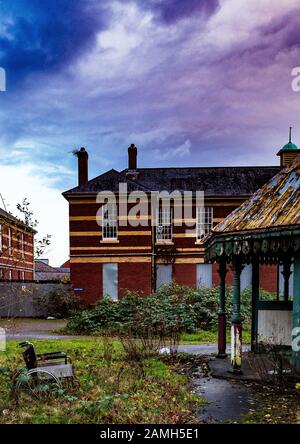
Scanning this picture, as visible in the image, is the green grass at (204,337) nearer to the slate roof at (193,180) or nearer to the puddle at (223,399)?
the puddle at (223,399)

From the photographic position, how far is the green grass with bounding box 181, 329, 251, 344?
15523 millimetres

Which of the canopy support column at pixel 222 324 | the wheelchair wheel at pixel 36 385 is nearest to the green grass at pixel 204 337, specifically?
the canopy support column at pixel 222 324

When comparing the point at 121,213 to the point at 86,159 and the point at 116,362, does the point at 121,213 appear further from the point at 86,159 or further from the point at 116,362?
the point at 116,362

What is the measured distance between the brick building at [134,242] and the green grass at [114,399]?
18126mm

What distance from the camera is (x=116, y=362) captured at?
33.8 ft

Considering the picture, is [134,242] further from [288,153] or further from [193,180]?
[288,153]

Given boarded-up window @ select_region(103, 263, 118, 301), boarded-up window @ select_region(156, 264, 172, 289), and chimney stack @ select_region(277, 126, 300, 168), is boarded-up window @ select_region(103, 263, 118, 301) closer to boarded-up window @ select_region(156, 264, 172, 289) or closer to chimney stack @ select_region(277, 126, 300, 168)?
boarded-up window @ select_region(156, 264, 172, 289)

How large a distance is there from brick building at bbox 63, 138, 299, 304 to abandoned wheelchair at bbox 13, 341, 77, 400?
2037 centimetres

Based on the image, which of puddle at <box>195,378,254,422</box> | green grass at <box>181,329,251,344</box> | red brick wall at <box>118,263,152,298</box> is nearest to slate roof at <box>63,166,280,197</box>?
red brick wall at <box>118,263,152,298</box>

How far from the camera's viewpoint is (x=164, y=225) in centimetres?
2938

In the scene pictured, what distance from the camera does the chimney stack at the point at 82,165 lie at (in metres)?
30.2

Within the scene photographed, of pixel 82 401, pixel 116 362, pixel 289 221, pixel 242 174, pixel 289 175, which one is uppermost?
pixel 242 174

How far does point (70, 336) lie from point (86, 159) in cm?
1567
